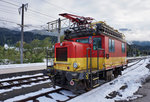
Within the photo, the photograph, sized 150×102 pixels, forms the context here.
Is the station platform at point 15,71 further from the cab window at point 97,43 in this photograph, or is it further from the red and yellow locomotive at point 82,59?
the cab window at point 97,43

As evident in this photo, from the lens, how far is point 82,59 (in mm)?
6066

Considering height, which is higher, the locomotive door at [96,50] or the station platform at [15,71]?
the locomotive door at [96,50]

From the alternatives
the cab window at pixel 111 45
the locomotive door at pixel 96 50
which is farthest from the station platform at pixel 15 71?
the cab window at pixel 111 45

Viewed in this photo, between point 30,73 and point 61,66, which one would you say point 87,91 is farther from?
point 30,73

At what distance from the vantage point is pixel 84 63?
20.4 feet

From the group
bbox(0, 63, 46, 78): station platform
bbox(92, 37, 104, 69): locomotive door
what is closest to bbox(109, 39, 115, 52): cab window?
bbox(92, 37, 104, 69): locomotive door

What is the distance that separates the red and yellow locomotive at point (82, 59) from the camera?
5320 millimetres

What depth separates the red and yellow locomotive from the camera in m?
5.32

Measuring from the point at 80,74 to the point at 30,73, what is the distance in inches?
317

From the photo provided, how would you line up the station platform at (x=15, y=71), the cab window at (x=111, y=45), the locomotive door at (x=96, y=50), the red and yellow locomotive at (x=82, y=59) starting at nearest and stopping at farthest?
1. the red and yellow locomotive at (x=82, y=59)
2. the locomotive door at (x=96, y=50)
3. the cab window at (x=111, y=45)
4. the station platform at (x=15, y=71)

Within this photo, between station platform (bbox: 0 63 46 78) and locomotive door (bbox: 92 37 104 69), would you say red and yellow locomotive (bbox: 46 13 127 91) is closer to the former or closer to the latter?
locomotive door (bbox: 92 37 104 69)

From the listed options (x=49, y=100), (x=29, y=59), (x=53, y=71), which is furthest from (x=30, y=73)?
(x=29, y=59)

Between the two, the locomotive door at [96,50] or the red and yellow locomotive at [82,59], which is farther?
the locomotive door at [96,50]

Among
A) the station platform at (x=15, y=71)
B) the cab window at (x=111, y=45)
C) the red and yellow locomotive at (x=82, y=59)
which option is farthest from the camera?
the station platform at (x=15, y=71)
